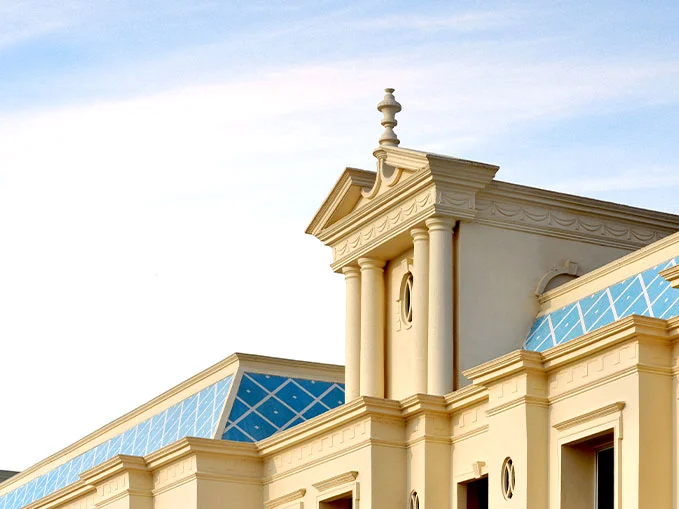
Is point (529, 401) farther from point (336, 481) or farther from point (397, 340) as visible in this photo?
point (397, 340)

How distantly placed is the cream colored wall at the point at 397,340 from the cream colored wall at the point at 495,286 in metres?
1.50

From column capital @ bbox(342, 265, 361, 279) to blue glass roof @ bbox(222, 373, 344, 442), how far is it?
3.26 m

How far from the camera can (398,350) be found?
3388 centimetres

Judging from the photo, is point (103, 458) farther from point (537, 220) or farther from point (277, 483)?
point (537, 220)

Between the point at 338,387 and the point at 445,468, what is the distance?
8521 millimetres

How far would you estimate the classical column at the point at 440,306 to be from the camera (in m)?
31.8

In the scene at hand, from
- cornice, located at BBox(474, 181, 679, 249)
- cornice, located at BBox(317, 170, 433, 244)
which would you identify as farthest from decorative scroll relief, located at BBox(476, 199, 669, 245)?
cornice, located at BBox(317, 170, 433, 244)

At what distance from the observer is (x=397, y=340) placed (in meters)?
33.9

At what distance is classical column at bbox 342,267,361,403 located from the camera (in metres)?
34.7

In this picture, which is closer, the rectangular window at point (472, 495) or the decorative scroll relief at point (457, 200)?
the rectangular window at point (472, 495)

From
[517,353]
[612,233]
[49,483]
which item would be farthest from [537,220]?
[49,483]

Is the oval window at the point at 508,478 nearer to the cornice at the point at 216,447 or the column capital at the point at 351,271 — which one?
the cornice at the point at 216,447

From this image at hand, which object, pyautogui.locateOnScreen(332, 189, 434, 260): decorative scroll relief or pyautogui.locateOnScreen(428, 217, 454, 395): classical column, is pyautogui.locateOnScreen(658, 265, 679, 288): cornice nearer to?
pyautogui.locateOnScreen(428, 217, 454, 395): classical column

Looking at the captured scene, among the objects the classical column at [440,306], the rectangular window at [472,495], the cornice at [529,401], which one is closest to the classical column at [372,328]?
the classical column at [440,306]
